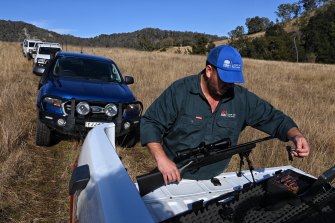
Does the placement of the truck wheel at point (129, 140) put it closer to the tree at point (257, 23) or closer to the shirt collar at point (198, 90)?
the shirt collar at point (198, 90)

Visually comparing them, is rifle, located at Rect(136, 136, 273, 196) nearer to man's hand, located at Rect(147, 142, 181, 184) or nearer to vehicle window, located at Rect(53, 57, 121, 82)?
man's hand, located at Rect(147, 142, 181, 184)

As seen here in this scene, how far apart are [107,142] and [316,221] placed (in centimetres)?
117

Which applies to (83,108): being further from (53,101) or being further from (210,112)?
(210,112)

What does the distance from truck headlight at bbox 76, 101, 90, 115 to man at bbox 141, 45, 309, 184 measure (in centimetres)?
327

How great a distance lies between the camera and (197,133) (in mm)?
3006

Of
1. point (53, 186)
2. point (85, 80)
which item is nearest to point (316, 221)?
point (53, 186)

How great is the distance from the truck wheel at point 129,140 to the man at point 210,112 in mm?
3792

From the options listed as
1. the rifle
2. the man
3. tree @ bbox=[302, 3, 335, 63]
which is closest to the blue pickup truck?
the man

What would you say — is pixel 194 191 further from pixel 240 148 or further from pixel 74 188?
pixel 74 188

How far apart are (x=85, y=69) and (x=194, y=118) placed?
17.3ft

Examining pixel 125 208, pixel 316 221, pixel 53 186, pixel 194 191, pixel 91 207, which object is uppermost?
pixel 125 208

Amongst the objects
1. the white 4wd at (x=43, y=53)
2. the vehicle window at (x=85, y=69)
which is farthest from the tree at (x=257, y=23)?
the vehicle window at (x=85, y=69)

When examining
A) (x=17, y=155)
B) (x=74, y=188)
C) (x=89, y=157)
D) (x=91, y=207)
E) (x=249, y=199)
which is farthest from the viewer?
(x=17, y=155)

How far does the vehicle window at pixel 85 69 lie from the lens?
758cm
